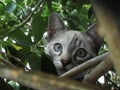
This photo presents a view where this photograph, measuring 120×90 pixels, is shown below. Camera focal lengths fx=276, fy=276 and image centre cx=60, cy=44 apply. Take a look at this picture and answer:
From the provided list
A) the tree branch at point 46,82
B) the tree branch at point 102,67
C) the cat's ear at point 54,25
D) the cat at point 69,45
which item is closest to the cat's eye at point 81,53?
the cat at point 69,45

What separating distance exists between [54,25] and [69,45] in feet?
0.57

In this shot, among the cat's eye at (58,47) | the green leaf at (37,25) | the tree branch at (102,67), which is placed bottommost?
the tree branch at (102,67)

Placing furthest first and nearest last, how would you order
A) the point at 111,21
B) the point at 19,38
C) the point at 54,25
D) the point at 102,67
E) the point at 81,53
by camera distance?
the point at 54,25
the point at 81,53
the point at 19,38
the point at 102,67
the point at 111,21

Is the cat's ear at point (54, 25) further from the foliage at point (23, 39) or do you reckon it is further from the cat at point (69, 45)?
the foliage at point (23, 39)

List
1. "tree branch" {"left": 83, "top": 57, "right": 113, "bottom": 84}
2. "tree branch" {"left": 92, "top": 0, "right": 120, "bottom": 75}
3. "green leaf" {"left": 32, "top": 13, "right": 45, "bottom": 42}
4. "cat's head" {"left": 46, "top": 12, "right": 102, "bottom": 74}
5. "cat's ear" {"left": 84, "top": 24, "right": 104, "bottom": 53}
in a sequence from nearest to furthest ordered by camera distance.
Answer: "tree branch" {"left": 92, "top": 0, "right": 120, "bottom": 75}, "tree branch" {"left": 83, "top": 57, "right": 113, "bottom": 84}, "green leaf" {"left": 32, "top": 13, "right": 45, "bottom": 42}, "cat's head" {"left": 46, "top": 12, "right": 102, "bottom": 74}, "cat's ear" {"left": 84, "top": 24, "right": 104, "bottom": 53}

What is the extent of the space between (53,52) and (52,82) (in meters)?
1.21

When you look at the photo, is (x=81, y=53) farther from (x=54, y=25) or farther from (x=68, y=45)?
(x=54, y=25)

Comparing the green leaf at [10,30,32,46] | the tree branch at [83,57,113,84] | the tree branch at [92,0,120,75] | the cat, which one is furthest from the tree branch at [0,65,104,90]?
the cat

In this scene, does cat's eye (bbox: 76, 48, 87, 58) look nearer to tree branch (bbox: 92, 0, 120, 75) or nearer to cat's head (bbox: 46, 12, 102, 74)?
cat's head (bbox: 46, 12, 102, 74)

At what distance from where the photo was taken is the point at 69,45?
4.53 feet

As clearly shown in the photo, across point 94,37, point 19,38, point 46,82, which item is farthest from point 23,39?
point 46,82

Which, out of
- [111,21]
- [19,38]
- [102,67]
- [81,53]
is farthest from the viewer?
[81,53]

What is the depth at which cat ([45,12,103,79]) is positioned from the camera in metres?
1.29

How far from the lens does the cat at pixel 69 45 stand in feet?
4.24
